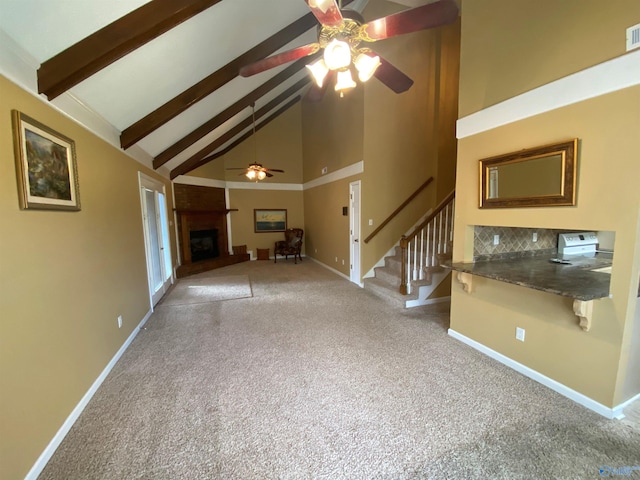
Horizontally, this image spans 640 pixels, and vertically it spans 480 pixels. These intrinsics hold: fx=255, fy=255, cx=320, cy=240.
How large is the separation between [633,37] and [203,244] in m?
7.63

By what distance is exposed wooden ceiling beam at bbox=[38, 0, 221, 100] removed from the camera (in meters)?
1.69

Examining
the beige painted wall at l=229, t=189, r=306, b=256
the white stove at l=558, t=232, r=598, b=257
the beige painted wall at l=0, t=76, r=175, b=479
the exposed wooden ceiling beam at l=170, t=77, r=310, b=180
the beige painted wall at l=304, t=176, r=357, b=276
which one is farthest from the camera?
the beige painted wall at l=229, t=189, r=306, b=256

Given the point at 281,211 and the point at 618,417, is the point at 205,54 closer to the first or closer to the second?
the point at 618,417

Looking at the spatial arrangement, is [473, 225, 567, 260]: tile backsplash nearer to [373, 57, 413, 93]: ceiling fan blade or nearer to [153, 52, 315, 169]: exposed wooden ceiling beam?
[373, 57, 413, 93]: ceiling fan blade

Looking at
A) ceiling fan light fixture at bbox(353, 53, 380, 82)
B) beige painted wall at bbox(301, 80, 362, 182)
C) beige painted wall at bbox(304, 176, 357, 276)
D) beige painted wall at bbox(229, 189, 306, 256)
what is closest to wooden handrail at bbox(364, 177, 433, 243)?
beige painted wall at bbox(304, 176, 357, 276)

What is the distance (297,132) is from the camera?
8211mm

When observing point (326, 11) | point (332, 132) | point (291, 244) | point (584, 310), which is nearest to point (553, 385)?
point (584, 310)

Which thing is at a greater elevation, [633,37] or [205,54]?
[205,54]

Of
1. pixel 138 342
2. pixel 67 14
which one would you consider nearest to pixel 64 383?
pixel 138 342

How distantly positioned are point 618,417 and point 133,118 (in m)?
5.10

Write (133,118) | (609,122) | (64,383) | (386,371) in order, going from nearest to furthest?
(609,122)
(64,383)
(386,371)
(133,118)

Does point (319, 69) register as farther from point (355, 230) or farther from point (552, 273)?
point (355, 230)

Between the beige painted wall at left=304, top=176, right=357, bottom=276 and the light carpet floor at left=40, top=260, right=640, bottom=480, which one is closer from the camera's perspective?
the light carpet floor at left=40, top=260, right=640, bottom=480

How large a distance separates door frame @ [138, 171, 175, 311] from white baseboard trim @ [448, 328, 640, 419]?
14.5 feet
